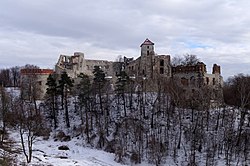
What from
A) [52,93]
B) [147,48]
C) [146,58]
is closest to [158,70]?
[146,58]

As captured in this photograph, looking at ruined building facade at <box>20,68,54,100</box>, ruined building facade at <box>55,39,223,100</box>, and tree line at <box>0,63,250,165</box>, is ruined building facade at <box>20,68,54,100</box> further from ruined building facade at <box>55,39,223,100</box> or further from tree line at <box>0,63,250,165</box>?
ruined building facade at <box>55,39,223,100</box>

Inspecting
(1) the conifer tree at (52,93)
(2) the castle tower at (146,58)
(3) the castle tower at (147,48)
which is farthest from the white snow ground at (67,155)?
(3) the castle tower at (147,48)

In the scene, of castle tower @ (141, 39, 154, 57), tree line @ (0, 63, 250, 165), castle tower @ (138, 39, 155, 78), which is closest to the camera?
tree line @ (0, 63, 250, 165)

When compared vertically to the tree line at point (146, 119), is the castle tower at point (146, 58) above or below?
above

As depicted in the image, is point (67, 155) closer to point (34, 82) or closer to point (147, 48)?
point (34, 82)

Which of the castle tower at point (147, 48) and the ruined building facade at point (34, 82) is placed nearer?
the ruined building facade at point (34, 82)

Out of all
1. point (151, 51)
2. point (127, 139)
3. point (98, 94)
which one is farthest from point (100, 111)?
point (151, 51)

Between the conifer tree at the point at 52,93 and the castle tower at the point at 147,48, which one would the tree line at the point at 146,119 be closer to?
the conifer tree at the point at 52,93

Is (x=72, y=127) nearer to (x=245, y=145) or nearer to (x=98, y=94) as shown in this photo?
(x=98, y=94)

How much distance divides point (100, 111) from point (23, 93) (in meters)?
13.3

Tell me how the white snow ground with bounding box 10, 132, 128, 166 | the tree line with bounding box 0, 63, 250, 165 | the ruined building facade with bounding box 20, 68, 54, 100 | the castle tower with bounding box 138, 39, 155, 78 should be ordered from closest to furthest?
the white snow ground with bounding box 10, 132, 128, 166, the tree line with bounding box 0, 63, 250, 165, the ruined building facade with bounding box 20, 68, 54, 100, the castle tower with bounding box 138, 39, 155, 78

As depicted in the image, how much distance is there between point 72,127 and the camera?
38188 millimetres

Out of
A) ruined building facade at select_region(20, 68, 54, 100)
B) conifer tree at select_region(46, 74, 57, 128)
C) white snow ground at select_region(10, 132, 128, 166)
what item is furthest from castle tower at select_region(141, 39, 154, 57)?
white snow ground at select_region(10, 132, 128, 166)

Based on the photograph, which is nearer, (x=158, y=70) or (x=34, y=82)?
(x=34, y=82)
